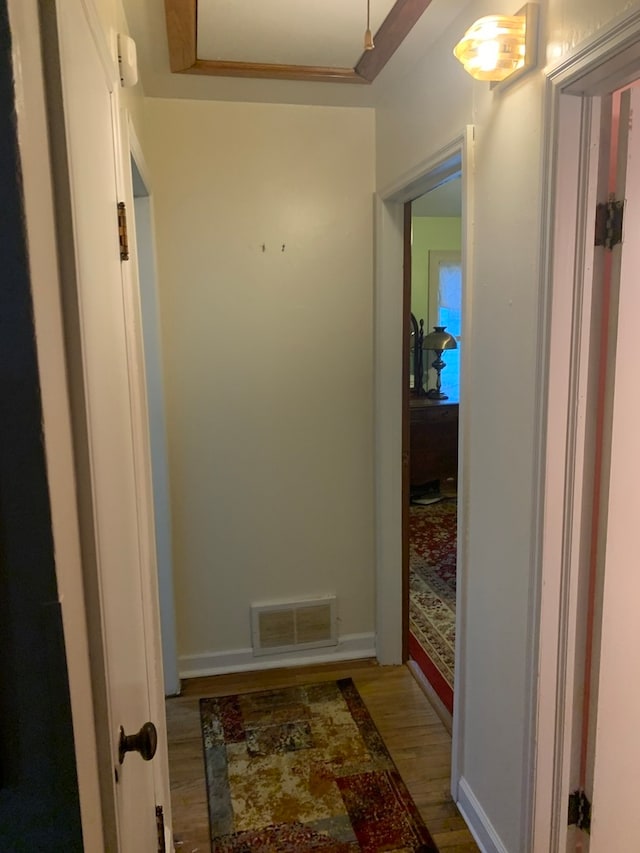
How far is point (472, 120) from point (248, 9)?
705 mm

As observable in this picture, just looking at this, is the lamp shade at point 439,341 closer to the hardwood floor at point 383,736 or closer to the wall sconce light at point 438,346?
the wall sconce light at point 438,346

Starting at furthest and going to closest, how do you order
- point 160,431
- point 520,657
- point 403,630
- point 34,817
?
point 403,630
point 160,431
point 520,657
point 34,817

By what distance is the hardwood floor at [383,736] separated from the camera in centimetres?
196

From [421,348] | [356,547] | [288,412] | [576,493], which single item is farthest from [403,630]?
[421,348]

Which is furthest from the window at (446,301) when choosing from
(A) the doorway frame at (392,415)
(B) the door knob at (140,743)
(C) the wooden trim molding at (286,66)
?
(B) the door knob at (140,743)

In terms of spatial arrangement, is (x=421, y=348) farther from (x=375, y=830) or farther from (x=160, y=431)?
(x=375, y=830)

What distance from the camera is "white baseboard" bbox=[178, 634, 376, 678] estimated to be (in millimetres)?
2795

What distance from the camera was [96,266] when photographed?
Result: 0.85 metres

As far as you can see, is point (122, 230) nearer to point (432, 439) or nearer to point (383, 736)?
point (383, 736)

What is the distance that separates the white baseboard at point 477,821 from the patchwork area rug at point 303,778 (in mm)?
140

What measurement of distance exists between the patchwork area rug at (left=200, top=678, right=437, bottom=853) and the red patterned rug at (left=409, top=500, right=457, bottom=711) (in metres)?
0.41

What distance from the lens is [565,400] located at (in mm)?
1437

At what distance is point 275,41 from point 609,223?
1238mm

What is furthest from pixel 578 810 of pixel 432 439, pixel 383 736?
pixel 432 439
